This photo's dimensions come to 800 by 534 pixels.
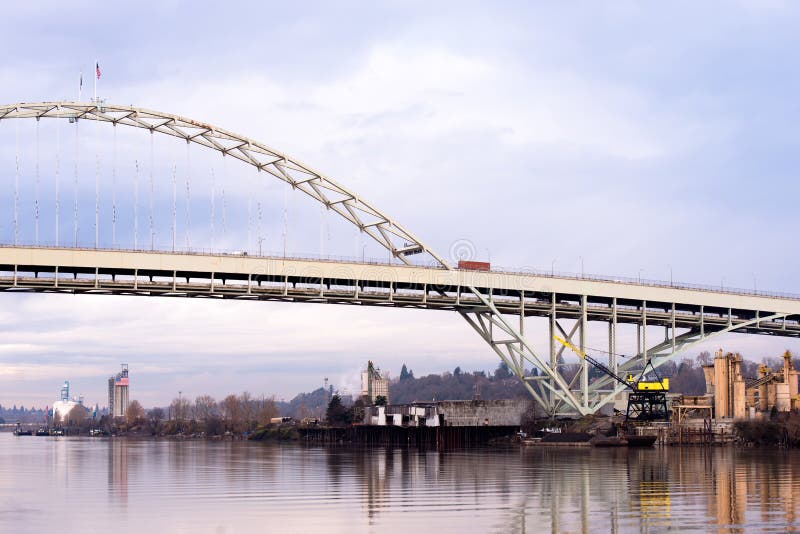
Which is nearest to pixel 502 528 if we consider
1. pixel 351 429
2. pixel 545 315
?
pixel 545 315

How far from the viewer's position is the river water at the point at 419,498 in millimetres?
24125

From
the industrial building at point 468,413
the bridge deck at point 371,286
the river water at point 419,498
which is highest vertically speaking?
the bridge deck at point 371,286

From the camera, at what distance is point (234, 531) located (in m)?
23.3

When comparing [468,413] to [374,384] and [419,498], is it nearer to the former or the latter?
[374,384]

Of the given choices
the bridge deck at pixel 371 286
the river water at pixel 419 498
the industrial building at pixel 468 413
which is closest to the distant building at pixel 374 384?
the industrial building at pixel 468 413

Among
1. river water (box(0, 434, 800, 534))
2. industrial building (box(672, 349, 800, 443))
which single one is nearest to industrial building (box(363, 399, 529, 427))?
industrial building (box(672, 349, 800, 443))

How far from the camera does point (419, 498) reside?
102 feet

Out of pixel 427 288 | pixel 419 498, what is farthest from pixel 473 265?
pixel 419 498

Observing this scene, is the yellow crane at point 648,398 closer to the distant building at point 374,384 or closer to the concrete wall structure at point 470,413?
the concrete wall structure at point 470,413

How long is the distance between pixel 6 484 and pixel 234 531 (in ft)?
67.7

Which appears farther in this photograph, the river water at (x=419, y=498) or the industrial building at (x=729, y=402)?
the industrial building at (x=729, y=402)

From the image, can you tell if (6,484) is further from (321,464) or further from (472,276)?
(472,276)

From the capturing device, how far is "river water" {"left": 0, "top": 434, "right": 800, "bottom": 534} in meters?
24.1

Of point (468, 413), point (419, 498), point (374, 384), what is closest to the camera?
point (419, 498)
